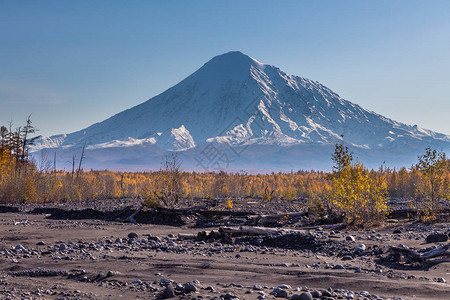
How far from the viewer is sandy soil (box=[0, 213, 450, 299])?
698 centimetres

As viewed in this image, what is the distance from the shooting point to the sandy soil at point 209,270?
698 centimetres

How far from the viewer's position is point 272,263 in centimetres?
953

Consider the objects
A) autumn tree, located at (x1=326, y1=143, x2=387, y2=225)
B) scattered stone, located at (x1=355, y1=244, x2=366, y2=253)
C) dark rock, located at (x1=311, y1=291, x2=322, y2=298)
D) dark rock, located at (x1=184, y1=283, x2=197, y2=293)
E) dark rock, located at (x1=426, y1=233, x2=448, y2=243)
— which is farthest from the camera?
autumn tree, located at (x1=326, y1=143, x2=387, y2=225)

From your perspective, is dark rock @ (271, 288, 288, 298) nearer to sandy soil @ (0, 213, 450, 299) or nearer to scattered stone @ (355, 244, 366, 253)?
sandy soil @ (0, 213, 450, 299)

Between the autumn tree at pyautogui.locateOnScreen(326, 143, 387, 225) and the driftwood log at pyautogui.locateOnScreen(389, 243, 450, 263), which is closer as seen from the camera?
the driftwood log at pyautogui.locateOnScreen(389, 243, 450, 263)

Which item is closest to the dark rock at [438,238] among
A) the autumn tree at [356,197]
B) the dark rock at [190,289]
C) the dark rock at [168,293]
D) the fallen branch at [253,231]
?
the fallen branch at [253,231]

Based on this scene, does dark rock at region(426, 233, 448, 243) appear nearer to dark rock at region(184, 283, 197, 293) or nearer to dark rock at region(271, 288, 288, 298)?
dark rock at region(271, 288, 288, 298)

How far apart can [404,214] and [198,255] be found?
1055cm

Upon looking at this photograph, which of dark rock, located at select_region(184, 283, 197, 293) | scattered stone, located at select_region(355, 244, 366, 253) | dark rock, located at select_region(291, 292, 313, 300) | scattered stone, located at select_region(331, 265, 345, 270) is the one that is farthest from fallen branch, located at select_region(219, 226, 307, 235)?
dark rock, located at select_region(291, 292, 313, 300)

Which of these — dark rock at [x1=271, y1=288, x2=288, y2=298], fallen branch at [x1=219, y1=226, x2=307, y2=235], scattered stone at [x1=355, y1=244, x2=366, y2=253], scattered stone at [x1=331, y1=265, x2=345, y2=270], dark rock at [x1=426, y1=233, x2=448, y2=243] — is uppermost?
dark rock at [x1=426, y1=233, x2=448, y2=243]

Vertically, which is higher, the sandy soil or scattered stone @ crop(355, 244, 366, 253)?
scattered stone @ crop(355, 244, 366, 253)

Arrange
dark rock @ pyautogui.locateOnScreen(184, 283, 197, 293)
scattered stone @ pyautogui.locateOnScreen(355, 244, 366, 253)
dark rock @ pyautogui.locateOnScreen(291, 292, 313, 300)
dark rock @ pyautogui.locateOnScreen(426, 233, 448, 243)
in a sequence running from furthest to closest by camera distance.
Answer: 1. dark rock @ pyautogui.locateOnScreen(426, 233, 448, 243)
2. scattered stone @ pyautogui.locateOnScreen(355, 244, 366, 253)
3. dark rock @ pyautogui.locateOnScreen(184, 283, 197, 293)
4. dark rock @ pyautogui.locateOnScreen(291, 292, 313, 300)

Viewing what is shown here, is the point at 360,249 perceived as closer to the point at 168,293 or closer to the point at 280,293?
the point at 280,293

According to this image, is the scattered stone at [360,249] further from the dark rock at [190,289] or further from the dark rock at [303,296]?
the dark rock at [190,289]
